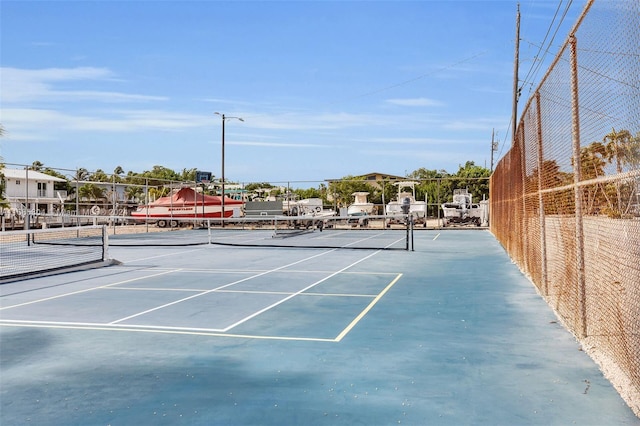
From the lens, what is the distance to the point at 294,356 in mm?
6418

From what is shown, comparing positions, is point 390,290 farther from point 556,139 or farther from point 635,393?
point 635,393

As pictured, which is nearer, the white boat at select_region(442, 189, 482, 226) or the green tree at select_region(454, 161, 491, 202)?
the white boat at select_region(442, 189, 482, 226)

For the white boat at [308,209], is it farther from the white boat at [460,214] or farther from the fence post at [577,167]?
the fence post at [577,167]

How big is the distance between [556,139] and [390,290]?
185 inches

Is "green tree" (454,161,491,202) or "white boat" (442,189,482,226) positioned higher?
"green tree" (454,161,491,202)

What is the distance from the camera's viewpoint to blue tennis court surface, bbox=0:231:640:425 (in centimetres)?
473

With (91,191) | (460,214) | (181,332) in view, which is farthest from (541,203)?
(91,191)

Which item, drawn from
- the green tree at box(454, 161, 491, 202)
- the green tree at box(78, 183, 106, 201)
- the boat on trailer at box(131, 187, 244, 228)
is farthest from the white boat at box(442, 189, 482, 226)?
the green tree at box(78, 183, 106, 201)

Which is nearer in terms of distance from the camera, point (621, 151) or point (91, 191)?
point (621, 151)

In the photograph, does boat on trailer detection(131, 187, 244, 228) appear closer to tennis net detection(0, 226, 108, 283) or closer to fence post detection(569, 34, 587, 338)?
tennis net detection(0, 226, 108, 283)

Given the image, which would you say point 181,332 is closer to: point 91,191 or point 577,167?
point 577,167

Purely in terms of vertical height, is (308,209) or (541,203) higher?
(541,203)

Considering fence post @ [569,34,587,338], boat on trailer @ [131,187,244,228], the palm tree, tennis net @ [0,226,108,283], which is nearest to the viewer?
the palm tree

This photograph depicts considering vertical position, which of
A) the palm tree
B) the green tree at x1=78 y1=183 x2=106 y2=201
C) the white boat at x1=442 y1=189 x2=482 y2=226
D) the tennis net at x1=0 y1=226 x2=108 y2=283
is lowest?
the tennis net at x1=0 y1=226 x2=108 y2=283
